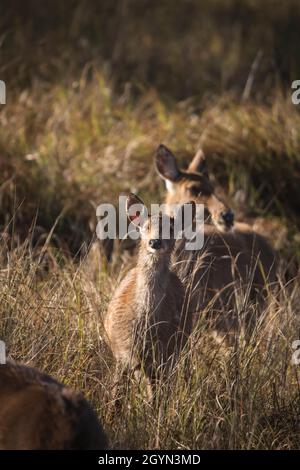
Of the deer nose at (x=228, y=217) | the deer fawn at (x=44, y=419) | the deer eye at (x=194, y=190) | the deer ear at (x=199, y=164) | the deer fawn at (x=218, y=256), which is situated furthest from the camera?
the deer ear at (x=199, y=164)

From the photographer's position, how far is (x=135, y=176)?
10.0 meters

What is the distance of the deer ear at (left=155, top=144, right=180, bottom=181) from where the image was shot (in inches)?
349

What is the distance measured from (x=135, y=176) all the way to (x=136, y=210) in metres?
3.13

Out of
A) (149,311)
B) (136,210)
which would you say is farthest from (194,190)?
(149,311)

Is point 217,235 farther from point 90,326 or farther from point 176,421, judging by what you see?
point 176,421

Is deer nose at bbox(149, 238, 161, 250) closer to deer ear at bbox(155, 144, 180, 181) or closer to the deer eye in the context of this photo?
the deer eye

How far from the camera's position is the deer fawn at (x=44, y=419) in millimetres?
4512

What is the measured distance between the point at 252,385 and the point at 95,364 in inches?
36.4

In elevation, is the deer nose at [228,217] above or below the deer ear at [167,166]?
below

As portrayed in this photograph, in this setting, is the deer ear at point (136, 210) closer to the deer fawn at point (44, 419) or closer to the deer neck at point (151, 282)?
the deer neck at point (151, 282)

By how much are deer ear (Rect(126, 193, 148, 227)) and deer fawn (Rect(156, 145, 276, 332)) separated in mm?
371

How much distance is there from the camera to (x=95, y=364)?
621 centimetres

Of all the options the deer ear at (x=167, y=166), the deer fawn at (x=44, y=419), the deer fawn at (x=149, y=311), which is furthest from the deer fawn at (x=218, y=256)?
the deer fawn at (x=44, y=419)

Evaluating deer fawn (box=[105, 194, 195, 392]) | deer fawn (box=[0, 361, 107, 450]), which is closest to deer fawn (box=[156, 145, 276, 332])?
deer fawn (box=[105, 194, 195, 392])
